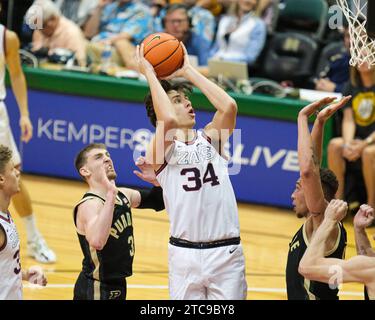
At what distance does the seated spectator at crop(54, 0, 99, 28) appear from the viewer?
46.7ft

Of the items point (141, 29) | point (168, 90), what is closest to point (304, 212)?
point (168, 90)

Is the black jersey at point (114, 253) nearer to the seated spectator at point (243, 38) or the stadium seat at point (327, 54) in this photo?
the seated spectator at point (243, 38)

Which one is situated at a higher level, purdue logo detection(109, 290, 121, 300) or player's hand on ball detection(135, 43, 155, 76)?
player's hand on ball detection(135, 43, 155, 76)

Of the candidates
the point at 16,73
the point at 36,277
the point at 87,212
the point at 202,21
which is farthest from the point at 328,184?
the point at 202,21

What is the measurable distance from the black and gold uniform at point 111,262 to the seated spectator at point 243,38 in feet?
20.9

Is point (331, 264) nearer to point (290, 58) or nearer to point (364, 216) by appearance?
point (364, 216)

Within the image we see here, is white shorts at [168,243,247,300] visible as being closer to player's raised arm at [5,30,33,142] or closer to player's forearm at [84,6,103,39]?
player's raised arm at [5,30,33,142]

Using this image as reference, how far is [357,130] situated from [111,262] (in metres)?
5.23

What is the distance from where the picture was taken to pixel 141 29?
A: 43.4 ft

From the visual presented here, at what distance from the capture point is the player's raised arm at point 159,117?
6.07 meters

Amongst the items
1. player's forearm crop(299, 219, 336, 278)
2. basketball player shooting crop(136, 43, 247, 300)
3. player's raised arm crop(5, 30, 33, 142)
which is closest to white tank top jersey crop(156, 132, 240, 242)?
basketball player shooting crop(136, 43, 247, 300)

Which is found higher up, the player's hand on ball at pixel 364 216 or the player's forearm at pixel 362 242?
the player's hand on ball at pixel 364 216

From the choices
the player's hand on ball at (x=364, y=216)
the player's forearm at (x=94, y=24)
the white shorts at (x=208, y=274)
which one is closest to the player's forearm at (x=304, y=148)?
the player's hand on ball at (x=364, y=216)

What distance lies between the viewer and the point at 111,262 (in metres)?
6.49
